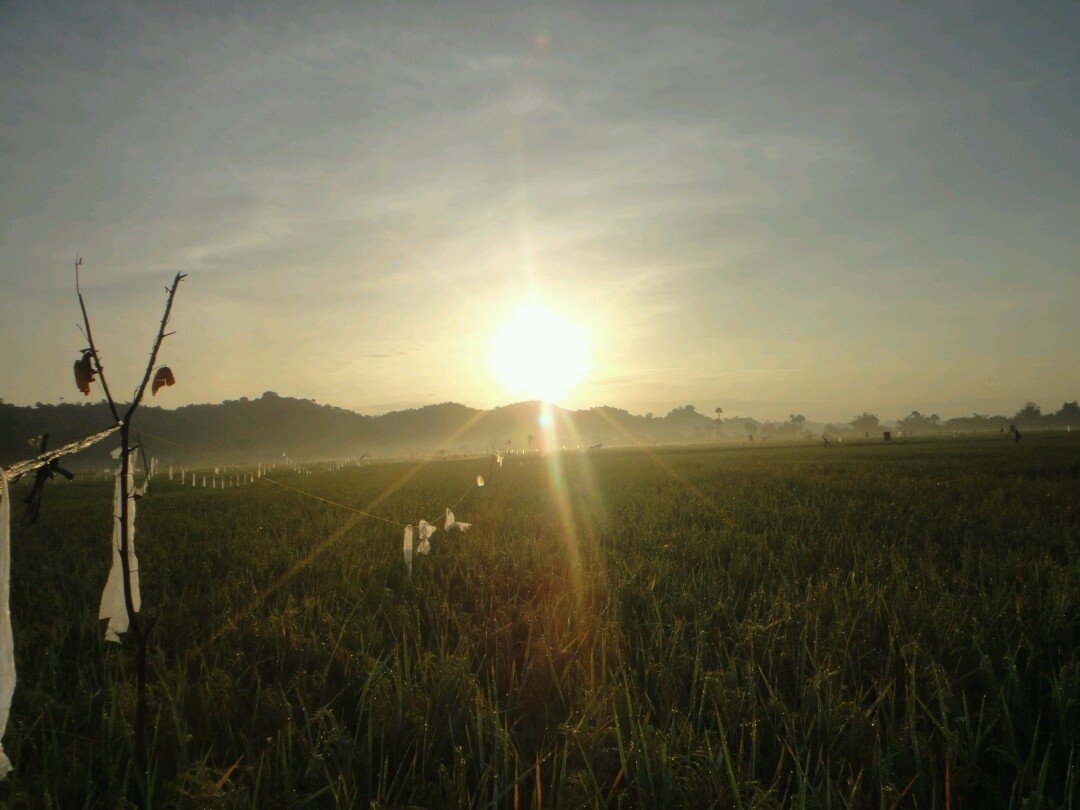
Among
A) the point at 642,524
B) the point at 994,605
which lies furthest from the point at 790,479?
the point at 994,605

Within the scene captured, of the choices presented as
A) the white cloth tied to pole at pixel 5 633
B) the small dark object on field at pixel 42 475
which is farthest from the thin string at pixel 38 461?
the small dark object on field at pixel 42 475

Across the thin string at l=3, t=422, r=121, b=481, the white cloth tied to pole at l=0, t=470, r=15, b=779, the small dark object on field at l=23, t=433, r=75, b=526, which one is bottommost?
the white cloth tied to pole at l=0, t=470, r=15, b=779

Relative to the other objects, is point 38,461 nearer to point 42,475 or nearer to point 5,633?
point 42,475

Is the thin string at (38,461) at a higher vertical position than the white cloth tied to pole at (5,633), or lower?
higher

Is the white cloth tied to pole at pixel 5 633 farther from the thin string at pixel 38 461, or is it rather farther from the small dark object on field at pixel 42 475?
the small dark object on field at pixel 42 475

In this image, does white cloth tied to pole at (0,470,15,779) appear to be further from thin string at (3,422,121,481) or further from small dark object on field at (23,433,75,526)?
small dark object on field at (23,433,75,526)

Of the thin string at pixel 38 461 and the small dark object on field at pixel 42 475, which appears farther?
the small dark object on field at pixel 42 475

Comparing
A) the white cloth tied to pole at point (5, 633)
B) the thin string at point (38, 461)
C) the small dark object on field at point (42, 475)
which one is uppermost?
the thin string at point (38, 461)

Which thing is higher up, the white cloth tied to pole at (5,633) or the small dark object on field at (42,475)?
the small dark object on field at (42,475)

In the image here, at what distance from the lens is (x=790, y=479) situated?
17609 mm

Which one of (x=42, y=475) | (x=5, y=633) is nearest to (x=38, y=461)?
(x=42, y=475)

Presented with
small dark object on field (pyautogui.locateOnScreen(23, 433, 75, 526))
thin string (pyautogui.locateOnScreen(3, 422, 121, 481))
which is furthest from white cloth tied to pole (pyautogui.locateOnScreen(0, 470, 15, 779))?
small dark object on field (pyautogui.locateOnScreen(23, 433, 75, 526))

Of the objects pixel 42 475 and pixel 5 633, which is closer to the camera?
pixel 5 633

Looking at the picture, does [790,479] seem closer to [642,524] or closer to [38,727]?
[642,524]
